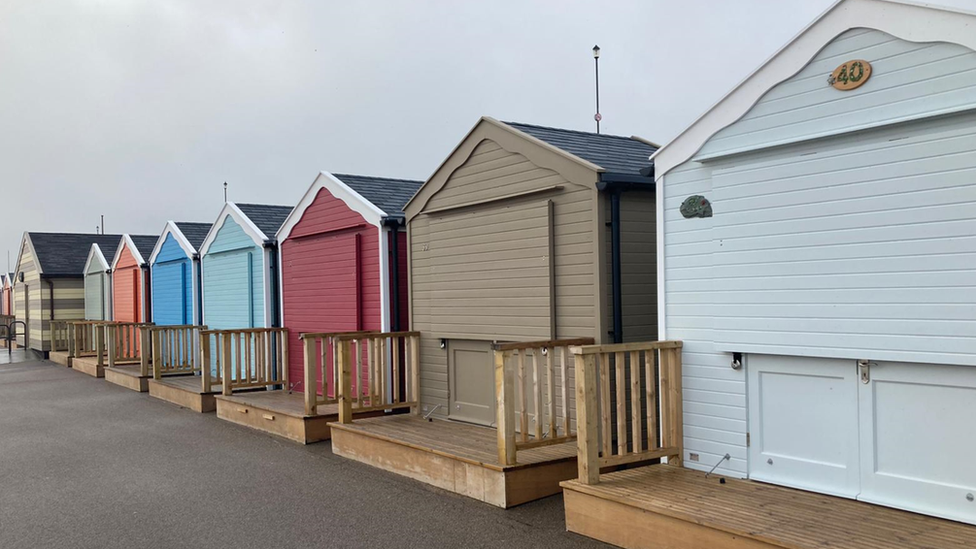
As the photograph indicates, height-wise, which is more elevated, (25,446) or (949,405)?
(949,405)

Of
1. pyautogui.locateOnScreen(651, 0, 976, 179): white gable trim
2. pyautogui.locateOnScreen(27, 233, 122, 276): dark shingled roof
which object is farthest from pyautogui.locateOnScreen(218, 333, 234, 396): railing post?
pyautogui.locateOnScreen(27, 233, 122, 276): dark shingled roof

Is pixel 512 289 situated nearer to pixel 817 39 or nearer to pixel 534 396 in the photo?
pixel 534 396

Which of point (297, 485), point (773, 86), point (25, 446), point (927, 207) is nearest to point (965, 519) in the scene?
point (927, 207)

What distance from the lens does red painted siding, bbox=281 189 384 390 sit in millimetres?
10328

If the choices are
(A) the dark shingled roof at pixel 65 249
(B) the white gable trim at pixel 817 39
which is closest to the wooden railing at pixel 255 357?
(B) the white gable trim at pixel 817 39

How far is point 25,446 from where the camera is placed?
9.69m

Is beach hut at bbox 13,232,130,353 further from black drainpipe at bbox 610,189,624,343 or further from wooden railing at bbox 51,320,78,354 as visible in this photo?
black drainpipe at bbox 610,189,624,343

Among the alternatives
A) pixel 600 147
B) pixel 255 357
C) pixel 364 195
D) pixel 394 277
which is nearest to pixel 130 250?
pixel 255 357

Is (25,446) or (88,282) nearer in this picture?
(25,446)

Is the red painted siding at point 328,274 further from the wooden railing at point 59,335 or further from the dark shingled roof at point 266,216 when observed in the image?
the wooden railing at point 59,335

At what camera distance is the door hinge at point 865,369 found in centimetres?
497

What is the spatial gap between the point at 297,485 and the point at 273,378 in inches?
216

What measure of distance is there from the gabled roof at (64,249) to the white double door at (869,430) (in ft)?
75.6

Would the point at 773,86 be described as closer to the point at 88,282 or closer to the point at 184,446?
the point at 184,446
